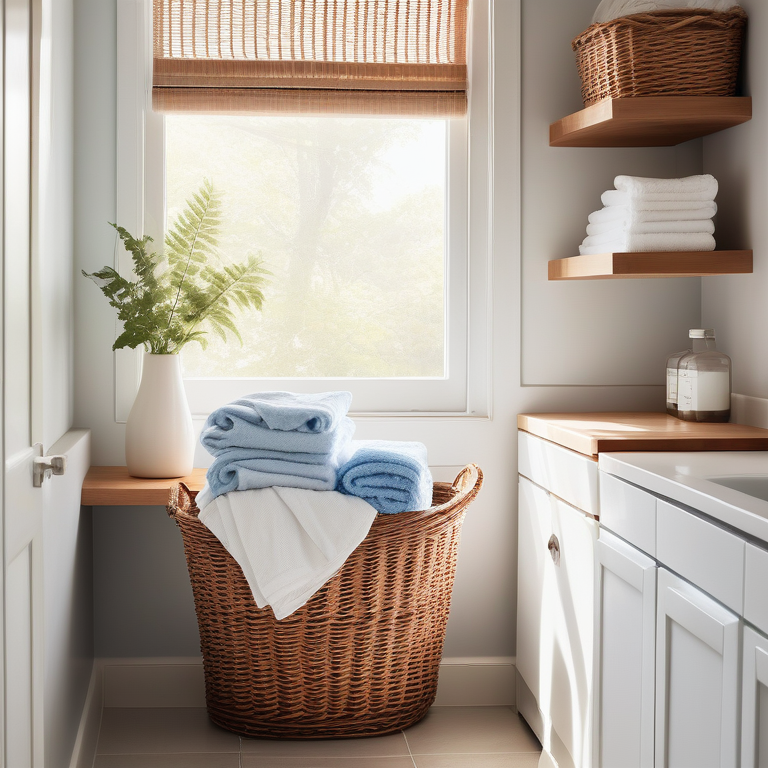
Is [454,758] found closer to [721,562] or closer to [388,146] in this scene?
[721,562]

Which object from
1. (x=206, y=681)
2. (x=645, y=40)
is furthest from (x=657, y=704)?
(x=645, y=40)

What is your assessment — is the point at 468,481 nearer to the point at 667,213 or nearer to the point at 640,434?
the point at 640,434

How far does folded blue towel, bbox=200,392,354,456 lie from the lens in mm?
1834

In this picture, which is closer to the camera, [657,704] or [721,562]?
[721,562]

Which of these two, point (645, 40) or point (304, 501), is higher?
point (645, 40)

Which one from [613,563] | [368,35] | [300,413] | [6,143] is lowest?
[613,563]

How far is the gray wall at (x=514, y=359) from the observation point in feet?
7.70

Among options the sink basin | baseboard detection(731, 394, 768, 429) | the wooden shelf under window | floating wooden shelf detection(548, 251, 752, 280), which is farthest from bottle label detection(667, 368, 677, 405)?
the wooden shelf under window

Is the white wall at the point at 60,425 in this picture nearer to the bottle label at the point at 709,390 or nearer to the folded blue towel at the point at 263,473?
the folded blue towel at the point at 263,473

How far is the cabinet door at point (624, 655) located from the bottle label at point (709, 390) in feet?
1.97

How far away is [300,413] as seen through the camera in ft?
6.01

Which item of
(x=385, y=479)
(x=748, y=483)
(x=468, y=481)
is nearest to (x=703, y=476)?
(x=748, y=483)

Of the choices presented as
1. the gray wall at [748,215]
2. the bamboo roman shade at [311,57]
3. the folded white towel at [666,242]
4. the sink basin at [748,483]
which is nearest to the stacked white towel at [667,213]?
the folded white towel at [666,242]

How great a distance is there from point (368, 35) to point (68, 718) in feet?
6.24
